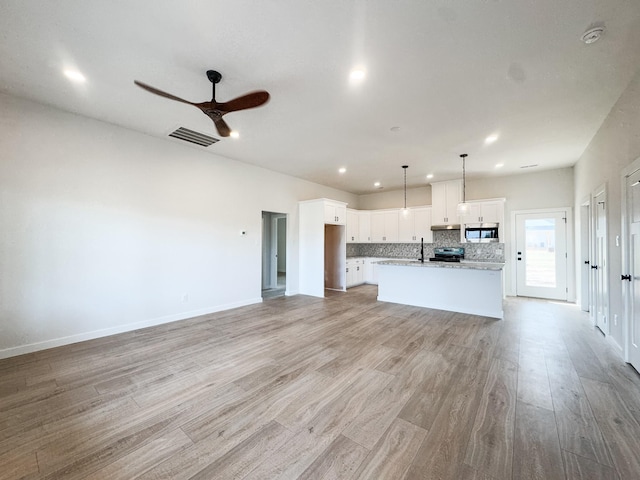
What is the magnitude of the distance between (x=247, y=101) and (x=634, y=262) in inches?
166

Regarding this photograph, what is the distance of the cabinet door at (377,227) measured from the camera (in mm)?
8352

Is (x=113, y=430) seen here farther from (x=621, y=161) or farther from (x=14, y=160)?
(x=621, y=161)

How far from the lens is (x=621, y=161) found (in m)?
2.99

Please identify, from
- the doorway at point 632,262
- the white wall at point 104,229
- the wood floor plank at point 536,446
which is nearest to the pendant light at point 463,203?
the doorway at point 632,262

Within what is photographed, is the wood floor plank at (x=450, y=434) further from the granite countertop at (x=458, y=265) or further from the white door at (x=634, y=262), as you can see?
the granite countertop at (x=458, y=265)

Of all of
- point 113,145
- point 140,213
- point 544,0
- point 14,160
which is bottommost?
point 140,213

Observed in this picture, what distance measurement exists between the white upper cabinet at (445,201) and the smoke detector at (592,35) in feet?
15.9

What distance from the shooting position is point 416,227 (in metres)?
7.65

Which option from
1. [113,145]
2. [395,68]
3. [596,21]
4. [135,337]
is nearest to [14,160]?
[113,145]

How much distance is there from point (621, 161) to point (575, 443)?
3128 millimetres

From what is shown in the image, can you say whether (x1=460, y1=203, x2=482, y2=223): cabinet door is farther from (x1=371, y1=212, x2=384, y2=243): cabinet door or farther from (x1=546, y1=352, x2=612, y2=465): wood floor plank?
(x1=546, y1=352, x2=612, y2=465): wood floor plank

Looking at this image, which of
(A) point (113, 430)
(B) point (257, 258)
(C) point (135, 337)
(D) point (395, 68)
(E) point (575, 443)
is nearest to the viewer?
(E) point (575, 443)

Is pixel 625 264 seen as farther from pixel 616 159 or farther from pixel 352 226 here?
pixel 352 226

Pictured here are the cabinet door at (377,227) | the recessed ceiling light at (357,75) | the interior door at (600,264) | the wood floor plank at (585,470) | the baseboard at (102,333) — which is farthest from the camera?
the cabinet door at (377,227)
